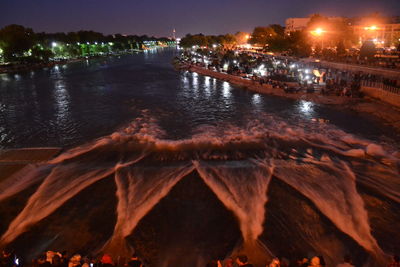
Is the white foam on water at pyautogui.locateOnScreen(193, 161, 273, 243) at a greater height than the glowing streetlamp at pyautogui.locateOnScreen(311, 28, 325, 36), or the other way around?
the glowing streetlamp at pyautogui.locateOnScreen(311, 28, 325, 36)

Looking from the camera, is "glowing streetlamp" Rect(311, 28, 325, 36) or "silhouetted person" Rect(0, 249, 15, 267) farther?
"glowing streetlamp" Rect(311, 28, 325, 36)

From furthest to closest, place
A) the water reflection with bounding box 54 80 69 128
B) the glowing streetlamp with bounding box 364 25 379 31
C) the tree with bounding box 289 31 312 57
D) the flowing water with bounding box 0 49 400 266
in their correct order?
the glowing streetlamp with bounding box 364 25 379 31
the tree with bounding box 289 31 312 57
the water reflection with bounding box 54 80 69 128
the flowing water with bounding box 0 49 400 266

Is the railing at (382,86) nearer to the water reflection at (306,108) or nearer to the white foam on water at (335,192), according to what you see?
the water reflection at (306,108)

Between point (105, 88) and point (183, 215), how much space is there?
2936 centimetres

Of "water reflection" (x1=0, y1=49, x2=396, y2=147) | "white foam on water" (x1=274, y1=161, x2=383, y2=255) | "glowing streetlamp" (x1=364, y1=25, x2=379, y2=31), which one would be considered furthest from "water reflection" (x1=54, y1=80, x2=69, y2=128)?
"glowing streetlamp" (x1=364, y1=25, x2=379, y2=31)

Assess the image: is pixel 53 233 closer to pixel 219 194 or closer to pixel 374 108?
pixel 219 194

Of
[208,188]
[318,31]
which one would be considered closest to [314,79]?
[208,188]

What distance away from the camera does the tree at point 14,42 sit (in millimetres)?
60831

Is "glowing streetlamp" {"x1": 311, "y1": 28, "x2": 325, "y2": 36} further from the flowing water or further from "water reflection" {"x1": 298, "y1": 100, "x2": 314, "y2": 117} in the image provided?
the flowing water

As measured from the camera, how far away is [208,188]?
10.2 meters

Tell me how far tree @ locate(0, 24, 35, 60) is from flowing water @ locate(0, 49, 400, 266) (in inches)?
2098

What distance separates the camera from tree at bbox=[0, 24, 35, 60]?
6083cm

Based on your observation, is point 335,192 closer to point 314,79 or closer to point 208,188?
point 208,188

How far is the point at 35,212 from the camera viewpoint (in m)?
8.93
